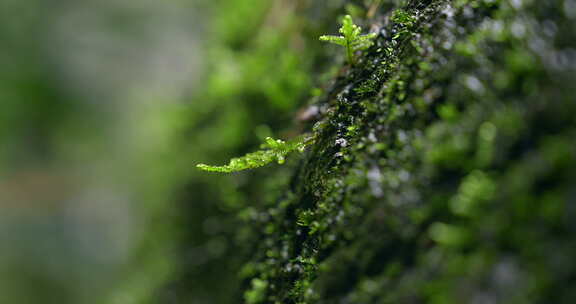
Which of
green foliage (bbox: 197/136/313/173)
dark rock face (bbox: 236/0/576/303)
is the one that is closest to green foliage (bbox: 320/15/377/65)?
dark rock face (bbox: 236/0/576/303)

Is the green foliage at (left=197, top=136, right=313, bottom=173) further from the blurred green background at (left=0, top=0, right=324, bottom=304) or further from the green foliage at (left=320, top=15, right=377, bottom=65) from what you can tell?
the blurred green background at (left=0, top=0, right=324, bottom=304)

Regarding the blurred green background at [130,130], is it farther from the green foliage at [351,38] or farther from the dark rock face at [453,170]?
the dark rock face at [453,170]

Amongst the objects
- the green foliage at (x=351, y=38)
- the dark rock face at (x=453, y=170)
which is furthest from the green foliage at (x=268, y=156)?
the green foliage at (x=351, y=38)

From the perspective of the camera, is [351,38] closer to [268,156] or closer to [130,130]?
[268,156]

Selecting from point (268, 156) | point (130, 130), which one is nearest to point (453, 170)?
point (268, 156)

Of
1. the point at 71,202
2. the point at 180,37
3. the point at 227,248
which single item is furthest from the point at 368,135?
the point at 71,202

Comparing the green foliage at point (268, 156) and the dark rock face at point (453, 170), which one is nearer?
the dark rock face at point (453, 170)
